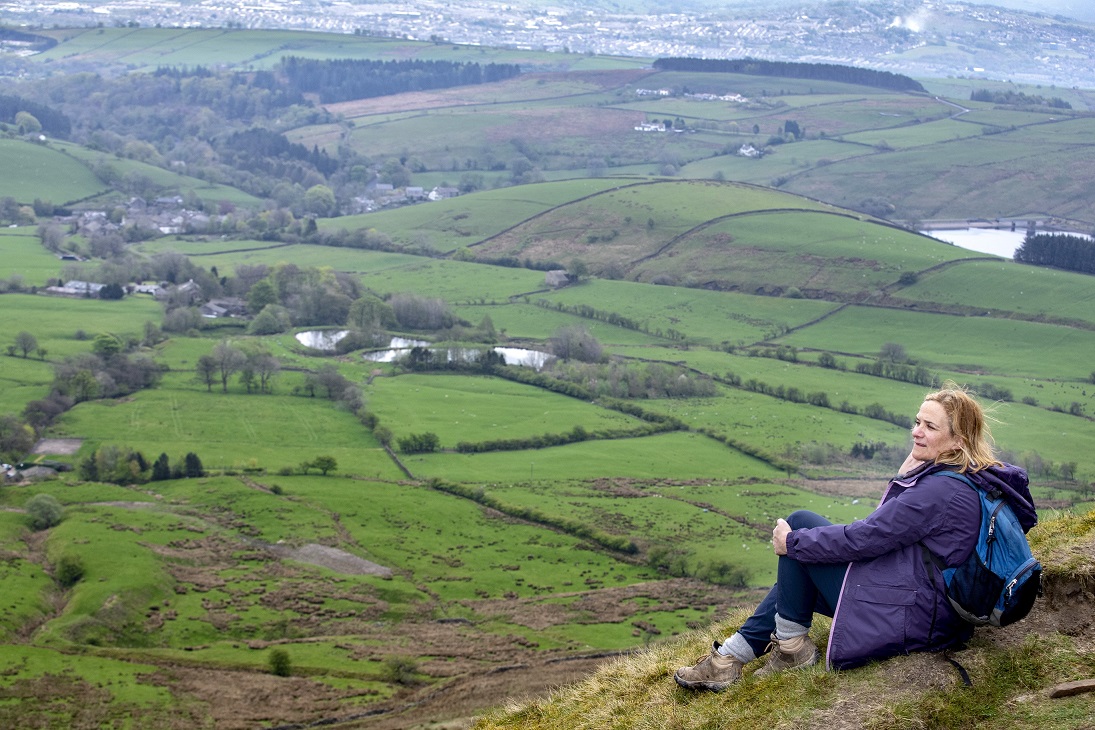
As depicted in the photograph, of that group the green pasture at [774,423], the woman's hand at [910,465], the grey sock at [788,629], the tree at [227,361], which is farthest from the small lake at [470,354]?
the woman's hand at [910,465]

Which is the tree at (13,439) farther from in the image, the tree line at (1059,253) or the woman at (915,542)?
the tree line at (1059,253)

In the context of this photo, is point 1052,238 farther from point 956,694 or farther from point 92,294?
point 956,694

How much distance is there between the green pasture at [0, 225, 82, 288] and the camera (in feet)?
504

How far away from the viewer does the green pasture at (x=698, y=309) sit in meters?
148

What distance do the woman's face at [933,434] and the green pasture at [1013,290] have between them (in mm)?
143624

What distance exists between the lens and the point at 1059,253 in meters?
171

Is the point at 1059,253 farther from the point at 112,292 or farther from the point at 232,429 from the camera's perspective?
the point at 112,292

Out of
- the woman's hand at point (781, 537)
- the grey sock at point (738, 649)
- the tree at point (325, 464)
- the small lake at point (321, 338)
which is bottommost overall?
the small lake at point (321, 338)

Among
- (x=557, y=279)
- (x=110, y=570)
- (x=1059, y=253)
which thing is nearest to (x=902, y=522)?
(x=110, y=570)

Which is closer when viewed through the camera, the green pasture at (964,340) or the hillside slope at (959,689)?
the hillside slope at (959,689)

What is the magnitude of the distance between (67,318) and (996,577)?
137455mm

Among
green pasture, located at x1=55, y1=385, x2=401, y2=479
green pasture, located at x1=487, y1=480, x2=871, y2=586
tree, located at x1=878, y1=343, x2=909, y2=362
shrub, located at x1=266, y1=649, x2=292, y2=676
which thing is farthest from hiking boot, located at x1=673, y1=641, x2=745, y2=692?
tree, located at x1=878, y1=343, x2=909, y2=362

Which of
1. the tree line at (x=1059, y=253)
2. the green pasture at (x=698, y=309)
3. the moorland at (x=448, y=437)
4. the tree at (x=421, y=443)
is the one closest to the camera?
the moorland at (x=448, y=437)

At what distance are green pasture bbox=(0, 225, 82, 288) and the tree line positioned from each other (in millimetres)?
139863
